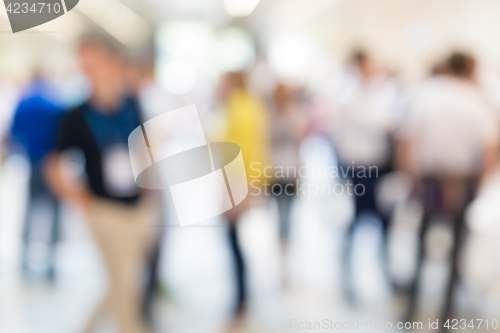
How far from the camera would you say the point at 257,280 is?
1738mm

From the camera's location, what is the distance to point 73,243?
1949 millimetres

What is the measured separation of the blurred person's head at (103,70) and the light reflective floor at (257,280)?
1.80 ft

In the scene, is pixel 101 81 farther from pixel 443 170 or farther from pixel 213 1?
pixel 443 170

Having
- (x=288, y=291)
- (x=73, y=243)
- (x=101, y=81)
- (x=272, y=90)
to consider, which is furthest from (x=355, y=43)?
(x=73, y=243)

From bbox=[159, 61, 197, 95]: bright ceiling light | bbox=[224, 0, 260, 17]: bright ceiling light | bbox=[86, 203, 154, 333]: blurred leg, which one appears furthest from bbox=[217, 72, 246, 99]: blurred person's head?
bbox=[86, 203, 154, 333]: blurred leg

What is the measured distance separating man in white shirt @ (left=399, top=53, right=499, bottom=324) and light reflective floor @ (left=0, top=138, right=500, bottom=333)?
147 millimetres

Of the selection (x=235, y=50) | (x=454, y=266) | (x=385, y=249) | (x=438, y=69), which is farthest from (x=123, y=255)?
(x=438, y=69)

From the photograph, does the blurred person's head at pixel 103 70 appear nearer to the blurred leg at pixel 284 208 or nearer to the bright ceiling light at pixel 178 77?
the bright ceiling light at pixel 178 77

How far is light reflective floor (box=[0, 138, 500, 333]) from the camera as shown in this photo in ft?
5.07

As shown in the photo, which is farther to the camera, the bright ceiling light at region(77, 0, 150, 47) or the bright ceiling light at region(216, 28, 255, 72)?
the bright ceiling light at region(216, 28, 255, 72)

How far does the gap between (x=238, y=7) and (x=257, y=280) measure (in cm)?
133

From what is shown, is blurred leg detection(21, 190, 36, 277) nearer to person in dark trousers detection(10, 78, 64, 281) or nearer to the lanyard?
person in dark trousers detection(10, 78, 64, 281)

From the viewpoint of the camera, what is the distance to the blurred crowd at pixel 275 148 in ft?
4.41

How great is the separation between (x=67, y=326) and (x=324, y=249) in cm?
128
